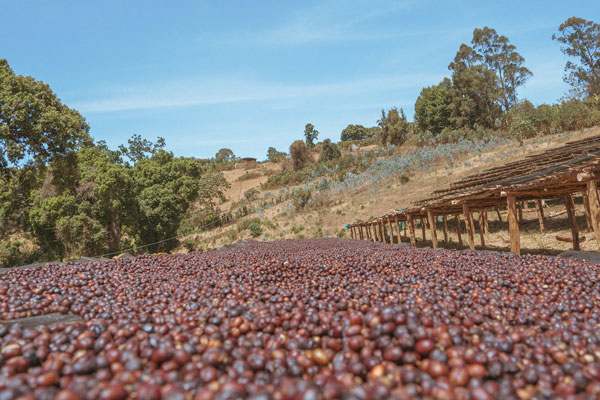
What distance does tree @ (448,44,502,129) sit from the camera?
4062 cm

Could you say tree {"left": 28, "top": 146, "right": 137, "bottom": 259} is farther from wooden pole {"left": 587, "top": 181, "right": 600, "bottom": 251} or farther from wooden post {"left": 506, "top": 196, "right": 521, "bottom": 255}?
wooden pole {"left": 587, "top": 181, "right": 600, "bottom": 251}

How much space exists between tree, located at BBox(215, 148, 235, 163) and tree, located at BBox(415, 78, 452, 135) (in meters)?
41.0

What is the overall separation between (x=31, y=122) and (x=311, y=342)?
55.8 feet

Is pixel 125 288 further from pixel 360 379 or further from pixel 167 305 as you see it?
pixel 360 379

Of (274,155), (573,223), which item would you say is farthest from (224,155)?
(573,223)

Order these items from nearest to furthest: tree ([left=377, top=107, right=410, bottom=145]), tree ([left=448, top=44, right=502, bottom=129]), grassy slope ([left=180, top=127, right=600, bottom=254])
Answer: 1. grassy slope ([left=180, top=127, right=600, bottom=254])
2. tree ([left=448, top=44, right=502, bottom=129])
3. tree ([left=377, top=107, right=410, bottom=145])

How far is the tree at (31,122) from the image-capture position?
532 inches

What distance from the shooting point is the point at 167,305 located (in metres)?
3.71

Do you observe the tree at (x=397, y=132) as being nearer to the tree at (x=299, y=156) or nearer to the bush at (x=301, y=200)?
the tree at (x=299, y=156)

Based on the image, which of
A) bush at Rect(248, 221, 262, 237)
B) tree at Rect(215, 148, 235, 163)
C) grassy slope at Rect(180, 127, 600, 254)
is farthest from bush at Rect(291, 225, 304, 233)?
tree at Rect(215, 148, 235, 163)

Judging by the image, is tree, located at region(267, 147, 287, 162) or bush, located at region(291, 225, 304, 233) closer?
bush, located at region(291, 225, 304, 233)

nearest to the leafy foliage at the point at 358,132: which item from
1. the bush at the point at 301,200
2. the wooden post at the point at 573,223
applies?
the bush at the point at 301,200

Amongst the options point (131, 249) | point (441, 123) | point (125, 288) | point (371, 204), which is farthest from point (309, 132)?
point (125, 288)

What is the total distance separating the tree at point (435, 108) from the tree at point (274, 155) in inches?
1043
